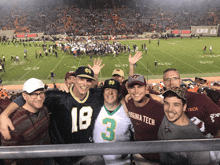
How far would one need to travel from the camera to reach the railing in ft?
3.09

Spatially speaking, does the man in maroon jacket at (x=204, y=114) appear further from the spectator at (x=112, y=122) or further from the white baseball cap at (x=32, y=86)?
the white baseball cap at (x=32, y=86)

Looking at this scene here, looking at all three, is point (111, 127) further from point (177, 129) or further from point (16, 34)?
point (16, 34)

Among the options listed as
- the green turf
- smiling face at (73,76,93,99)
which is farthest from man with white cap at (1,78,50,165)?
the green turf

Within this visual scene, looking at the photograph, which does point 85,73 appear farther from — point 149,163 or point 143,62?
point 143,62

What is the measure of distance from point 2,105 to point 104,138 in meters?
1.90

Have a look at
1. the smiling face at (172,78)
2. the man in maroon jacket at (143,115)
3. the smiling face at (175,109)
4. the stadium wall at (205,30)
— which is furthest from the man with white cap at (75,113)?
the stadium wall at (205,30)

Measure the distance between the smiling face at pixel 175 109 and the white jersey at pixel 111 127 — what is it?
835 mm

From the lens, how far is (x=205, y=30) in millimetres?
47500

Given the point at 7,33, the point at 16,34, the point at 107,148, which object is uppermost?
the point at 7,33

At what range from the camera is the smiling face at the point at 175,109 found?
1755 mm

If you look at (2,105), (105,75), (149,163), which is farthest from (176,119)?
(105,75)

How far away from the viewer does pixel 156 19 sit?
196 ft

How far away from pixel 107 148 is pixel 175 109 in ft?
3.72

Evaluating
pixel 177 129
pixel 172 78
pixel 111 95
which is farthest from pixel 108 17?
pixel 177 129
